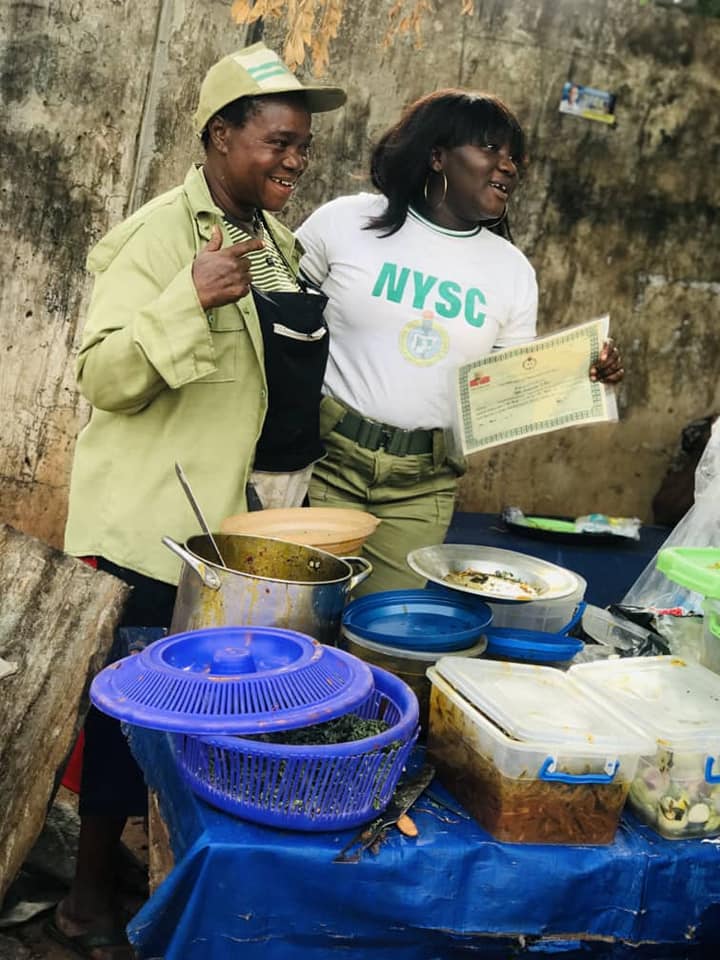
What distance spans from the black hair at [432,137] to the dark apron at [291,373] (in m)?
0.52

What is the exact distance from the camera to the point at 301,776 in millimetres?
1832

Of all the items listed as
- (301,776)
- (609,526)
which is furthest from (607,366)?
(609,526)

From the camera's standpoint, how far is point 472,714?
6.62 ft

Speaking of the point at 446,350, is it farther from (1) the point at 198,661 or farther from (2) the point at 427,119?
(1) the point at 198,661

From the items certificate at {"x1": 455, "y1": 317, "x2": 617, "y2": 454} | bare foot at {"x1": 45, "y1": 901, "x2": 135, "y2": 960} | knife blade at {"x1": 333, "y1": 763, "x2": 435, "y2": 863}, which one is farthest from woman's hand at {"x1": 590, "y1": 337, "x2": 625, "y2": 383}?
bare foot at {"x1": 45, "y1": 901, "x2": 135, "y2": 960}

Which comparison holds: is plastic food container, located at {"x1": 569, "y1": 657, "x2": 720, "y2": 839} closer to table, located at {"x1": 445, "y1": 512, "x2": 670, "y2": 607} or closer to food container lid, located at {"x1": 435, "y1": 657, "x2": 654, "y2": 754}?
food container lid, located at {"x1": 435, "y1": 657, "x2": 654, "y2": 754}

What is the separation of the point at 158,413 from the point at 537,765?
1357 mm

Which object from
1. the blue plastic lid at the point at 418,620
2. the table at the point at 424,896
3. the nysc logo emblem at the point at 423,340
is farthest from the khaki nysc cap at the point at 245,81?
the table at the point at 424,896

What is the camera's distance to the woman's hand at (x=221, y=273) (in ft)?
8.22

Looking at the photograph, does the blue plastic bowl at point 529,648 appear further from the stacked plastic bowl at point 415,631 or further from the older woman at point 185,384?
the older woman at point 185,384

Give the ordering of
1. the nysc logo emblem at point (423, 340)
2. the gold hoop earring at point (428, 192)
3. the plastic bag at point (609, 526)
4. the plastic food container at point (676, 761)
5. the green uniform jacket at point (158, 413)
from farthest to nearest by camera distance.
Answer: the plastic bag at point (609, 526), the gold hoop earring at point (428, 192), the nysc logo emblem at point (423, 340), the green uniform jacket at point (158, 413), the plastic food container at point (676, 761)

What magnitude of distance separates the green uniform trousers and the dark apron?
0.72 ft

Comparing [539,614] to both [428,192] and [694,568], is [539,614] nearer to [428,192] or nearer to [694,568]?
[694,568]

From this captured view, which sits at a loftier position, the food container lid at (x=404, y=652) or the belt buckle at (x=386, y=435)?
the belt buckle at (x=386, y=435)
